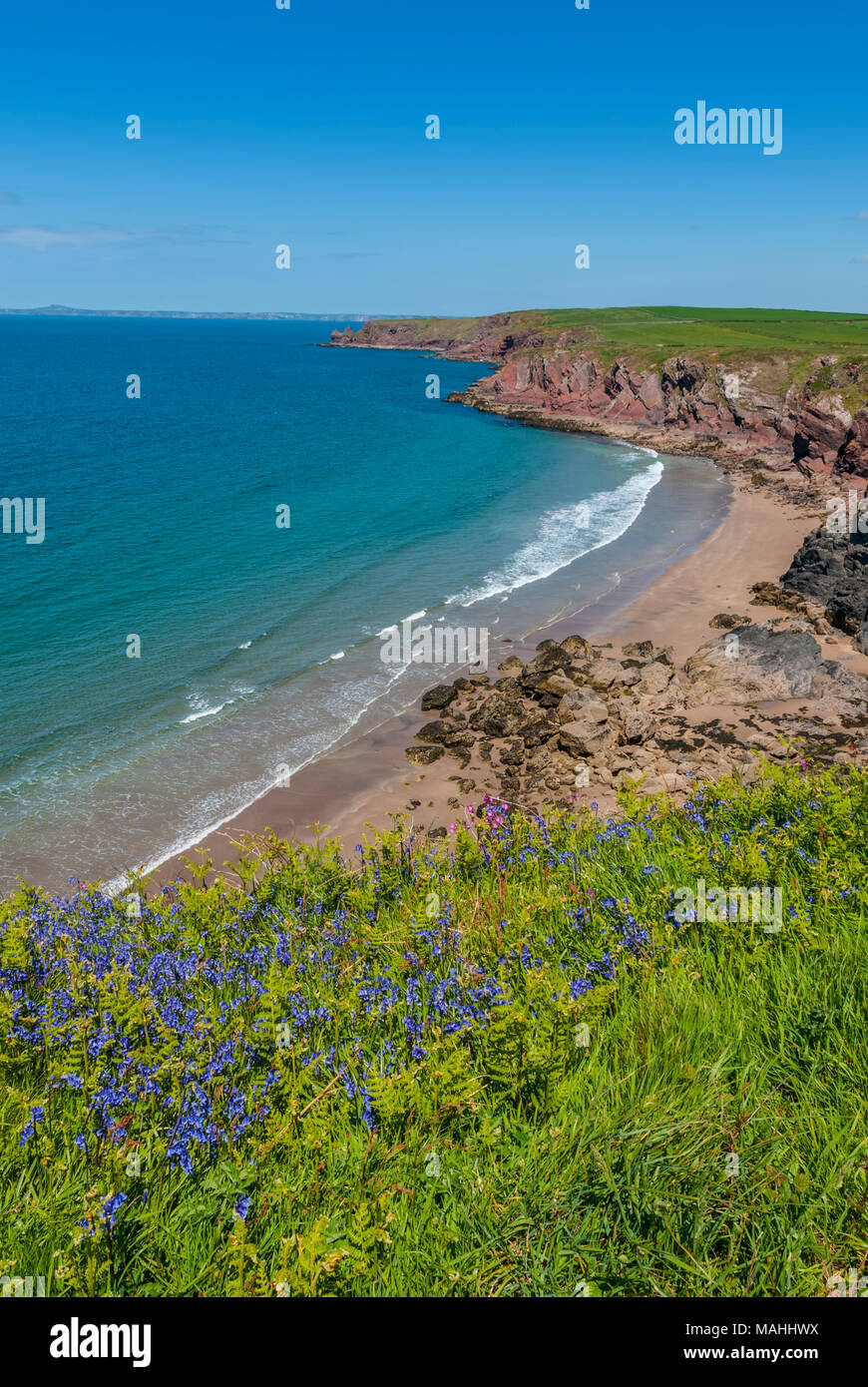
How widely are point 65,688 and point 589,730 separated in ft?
55.3

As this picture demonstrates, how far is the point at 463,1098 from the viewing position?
401 cm

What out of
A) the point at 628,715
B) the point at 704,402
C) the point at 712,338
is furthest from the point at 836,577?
the point at 712,338

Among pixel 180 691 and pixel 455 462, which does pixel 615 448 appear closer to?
pixel 455 462

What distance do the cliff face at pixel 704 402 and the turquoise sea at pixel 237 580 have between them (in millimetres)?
8090

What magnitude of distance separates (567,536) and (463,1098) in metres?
45.2

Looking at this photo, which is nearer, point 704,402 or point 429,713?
point 429,713

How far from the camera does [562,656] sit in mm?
27578

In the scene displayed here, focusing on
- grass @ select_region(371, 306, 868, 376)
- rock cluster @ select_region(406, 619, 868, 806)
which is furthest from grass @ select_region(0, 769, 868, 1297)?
grass @ select_region(371, 306, 868, 376)

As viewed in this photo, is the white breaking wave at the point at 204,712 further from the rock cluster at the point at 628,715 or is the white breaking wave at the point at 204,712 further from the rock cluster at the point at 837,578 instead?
the rock cluster at the point at 837,578

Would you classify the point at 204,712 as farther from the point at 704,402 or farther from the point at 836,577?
the point at 704,402

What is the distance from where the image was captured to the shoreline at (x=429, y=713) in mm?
19088

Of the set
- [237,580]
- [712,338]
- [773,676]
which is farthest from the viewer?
[712,338]

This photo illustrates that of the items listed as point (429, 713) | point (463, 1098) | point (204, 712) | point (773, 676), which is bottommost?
point (429, 713)
